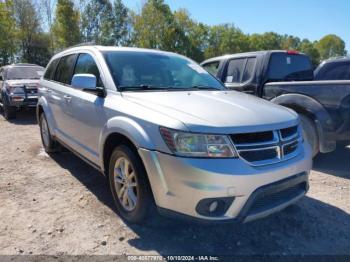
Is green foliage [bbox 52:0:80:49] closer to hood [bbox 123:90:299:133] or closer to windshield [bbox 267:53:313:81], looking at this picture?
windshield [bbox 267:53:313:81]

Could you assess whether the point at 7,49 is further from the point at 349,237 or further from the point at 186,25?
the point at 349,237

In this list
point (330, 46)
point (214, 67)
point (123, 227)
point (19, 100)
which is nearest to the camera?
point (123, 227)

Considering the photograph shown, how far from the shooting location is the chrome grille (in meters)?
2.82

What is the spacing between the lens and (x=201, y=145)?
109 inches

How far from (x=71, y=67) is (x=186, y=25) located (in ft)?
A: 134

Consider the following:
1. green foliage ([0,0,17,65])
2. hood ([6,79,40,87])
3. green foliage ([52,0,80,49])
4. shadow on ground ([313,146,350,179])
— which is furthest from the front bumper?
green foliage ([52,0,80,49])

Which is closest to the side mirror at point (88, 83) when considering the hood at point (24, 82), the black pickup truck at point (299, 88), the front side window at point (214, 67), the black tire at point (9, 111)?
the black pickup truck at point (299, 88)

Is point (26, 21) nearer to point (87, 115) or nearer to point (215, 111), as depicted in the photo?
point (87, 115)

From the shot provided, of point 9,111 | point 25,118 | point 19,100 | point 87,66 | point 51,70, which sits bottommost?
point 25,118

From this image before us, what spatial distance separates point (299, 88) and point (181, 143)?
3151mm

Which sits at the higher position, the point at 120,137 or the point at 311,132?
the point at 120,137

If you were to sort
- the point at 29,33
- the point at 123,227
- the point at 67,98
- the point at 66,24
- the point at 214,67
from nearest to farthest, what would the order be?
1. the point at 123,227
2. the point at 67,98
3. the point at 214,67
4. the point at 66,24
5. the point at 29,33

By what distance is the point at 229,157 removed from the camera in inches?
109

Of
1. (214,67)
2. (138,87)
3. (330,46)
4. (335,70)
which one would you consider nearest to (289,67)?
(335,70)
